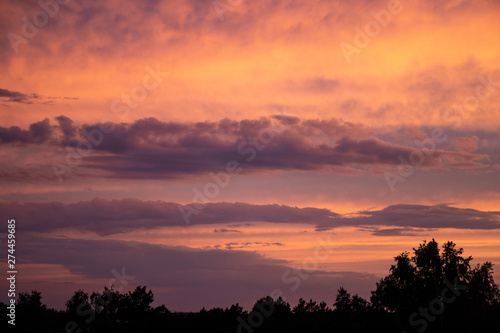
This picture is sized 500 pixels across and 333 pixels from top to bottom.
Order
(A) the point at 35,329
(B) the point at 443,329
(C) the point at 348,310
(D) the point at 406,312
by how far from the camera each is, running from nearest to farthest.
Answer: (B) the point at 443,329
(D) the point at 406,312
(C) the point at 348,310
(A) the point at 35,329

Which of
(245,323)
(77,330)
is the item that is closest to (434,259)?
(245,323)

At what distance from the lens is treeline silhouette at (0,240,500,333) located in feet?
300

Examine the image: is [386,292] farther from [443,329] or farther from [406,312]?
[443,329]

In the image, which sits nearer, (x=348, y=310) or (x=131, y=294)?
(x=348, y=310)

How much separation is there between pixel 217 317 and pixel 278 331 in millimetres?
29029

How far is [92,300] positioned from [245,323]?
54780 mm

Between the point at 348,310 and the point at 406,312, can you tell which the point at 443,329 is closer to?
the point at 406,312

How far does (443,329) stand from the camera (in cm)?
8931

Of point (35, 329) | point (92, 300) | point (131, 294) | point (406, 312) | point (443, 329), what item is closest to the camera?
point (443, 329)

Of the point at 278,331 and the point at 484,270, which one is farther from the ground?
the point at 484,270

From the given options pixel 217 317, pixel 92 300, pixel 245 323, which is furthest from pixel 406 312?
pixel 92 300

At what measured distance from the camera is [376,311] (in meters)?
104

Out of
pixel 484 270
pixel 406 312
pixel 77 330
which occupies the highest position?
pixel 484 270

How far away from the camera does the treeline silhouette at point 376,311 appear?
9144 cm
